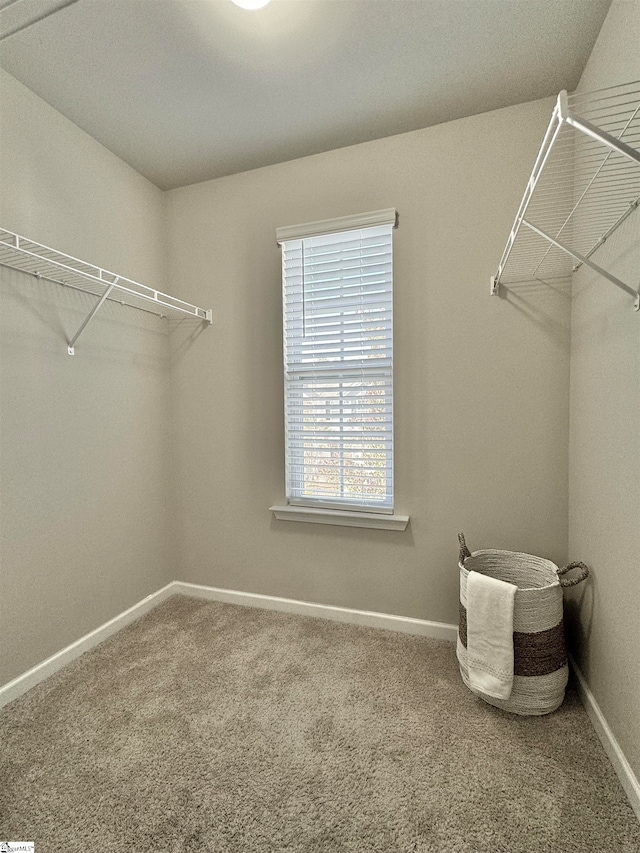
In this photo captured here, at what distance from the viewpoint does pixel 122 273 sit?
2127mm

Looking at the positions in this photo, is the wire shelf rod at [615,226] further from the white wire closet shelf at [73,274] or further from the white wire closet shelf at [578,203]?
the white wire closet shelf at [73,274]

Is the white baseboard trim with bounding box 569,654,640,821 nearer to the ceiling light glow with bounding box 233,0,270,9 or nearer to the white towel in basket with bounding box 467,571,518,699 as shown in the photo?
the white towel in basket with bounding box 467,571,518,699

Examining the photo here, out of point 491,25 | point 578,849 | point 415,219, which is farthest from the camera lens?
point 415,219

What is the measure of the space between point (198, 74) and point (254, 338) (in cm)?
111

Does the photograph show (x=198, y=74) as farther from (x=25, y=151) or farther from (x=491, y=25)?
(x=491, y=25)

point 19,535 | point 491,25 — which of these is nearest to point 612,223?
point 491,25

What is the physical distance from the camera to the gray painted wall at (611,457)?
1177 millimetres

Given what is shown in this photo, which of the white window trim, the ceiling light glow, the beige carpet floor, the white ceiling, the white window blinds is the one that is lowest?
the beige carpet floor

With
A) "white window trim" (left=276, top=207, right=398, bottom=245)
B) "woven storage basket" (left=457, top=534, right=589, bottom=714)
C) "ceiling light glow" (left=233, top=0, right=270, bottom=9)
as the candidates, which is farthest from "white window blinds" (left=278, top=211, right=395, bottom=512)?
"ceiling light glow" (left=233, top=0, right=270, bottom=9)

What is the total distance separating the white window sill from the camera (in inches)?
78.7

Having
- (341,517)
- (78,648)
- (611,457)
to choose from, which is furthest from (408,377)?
(78,648)

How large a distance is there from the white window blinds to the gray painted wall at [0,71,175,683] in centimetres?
82

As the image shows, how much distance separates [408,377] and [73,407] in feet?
5.13

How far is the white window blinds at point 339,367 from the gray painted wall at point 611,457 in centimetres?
80
